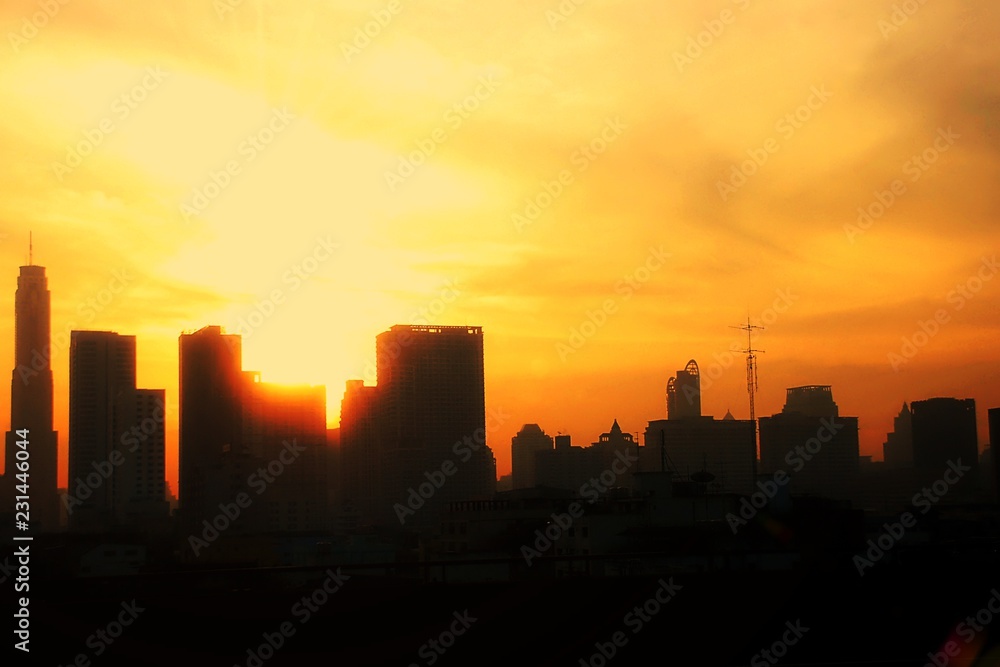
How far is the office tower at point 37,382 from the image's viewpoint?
142125 mm

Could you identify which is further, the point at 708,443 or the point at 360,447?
the point at 360,447

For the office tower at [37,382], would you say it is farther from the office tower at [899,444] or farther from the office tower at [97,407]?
the office tower at [899,444]

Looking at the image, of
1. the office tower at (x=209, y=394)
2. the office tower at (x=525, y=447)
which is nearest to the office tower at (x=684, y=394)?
the office tower at (x=525, y=447)

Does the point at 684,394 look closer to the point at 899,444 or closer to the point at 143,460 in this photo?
the point at 899,444

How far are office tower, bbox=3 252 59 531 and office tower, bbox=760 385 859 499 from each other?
3562 inches

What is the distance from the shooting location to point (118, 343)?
533 ft

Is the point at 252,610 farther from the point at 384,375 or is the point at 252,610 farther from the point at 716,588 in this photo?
the point at 384,375

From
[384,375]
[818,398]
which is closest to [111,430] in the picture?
[384,375]

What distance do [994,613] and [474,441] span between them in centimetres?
→ 11807

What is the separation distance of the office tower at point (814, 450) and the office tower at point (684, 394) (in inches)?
1173

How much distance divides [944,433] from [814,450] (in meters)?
17.6

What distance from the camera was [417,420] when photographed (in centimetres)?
13288

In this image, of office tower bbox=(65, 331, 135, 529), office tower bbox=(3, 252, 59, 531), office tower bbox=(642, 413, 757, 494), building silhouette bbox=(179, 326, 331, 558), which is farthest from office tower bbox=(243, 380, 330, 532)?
office tower bbox=(642, 413, 757, 494)

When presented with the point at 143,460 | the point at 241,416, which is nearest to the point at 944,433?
the point at 241,416
